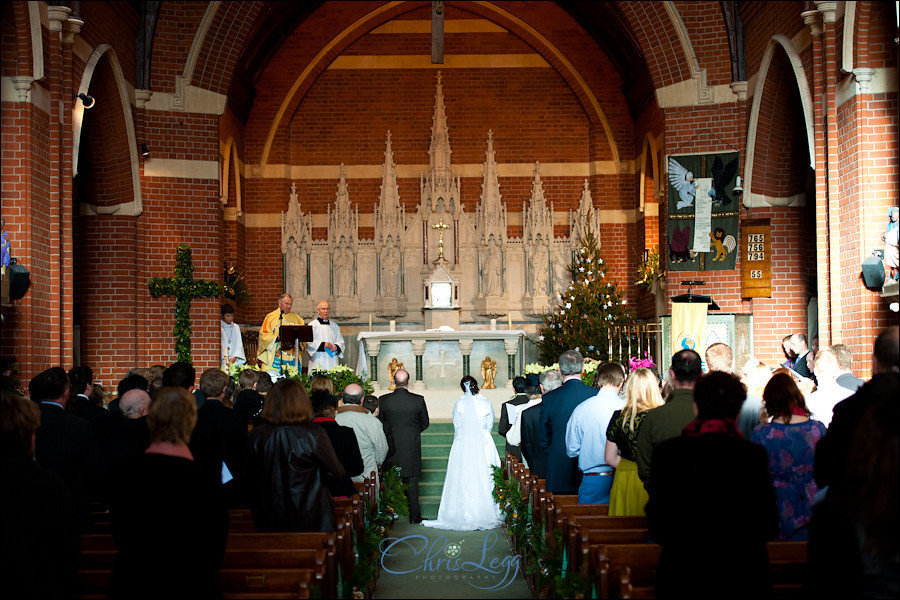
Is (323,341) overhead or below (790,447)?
overhead

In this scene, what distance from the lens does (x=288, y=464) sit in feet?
18.5

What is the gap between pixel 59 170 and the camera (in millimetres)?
11719

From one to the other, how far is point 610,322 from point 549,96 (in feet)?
19.9

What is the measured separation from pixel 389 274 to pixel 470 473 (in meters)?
9.84

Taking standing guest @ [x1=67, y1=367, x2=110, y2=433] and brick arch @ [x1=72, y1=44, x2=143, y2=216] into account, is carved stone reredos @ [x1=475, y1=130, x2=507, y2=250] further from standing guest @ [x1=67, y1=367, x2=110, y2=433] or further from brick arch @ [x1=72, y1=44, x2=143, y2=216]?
standing guest @ [x1=67, y1=367, x2=110, y2=433]

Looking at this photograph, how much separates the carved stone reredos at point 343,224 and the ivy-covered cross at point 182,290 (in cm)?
472

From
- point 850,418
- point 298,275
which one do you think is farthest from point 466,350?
point 850,418

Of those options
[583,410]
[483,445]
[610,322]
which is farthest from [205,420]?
[610,322]

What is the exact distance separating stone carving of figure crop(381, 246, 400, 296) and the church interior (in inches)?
1.7

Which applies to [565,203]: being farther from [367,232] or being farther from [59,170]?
[59,170]

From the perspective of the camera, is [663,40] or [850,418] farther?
[663,40]

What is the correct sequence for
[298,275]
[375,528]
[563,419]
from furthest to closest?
[298,275], [375,528], [563,419]

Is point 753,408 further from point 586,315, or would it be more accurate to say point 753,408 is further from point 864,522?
point 586,315

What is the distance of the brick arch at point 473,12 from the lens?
2062 centimetres
